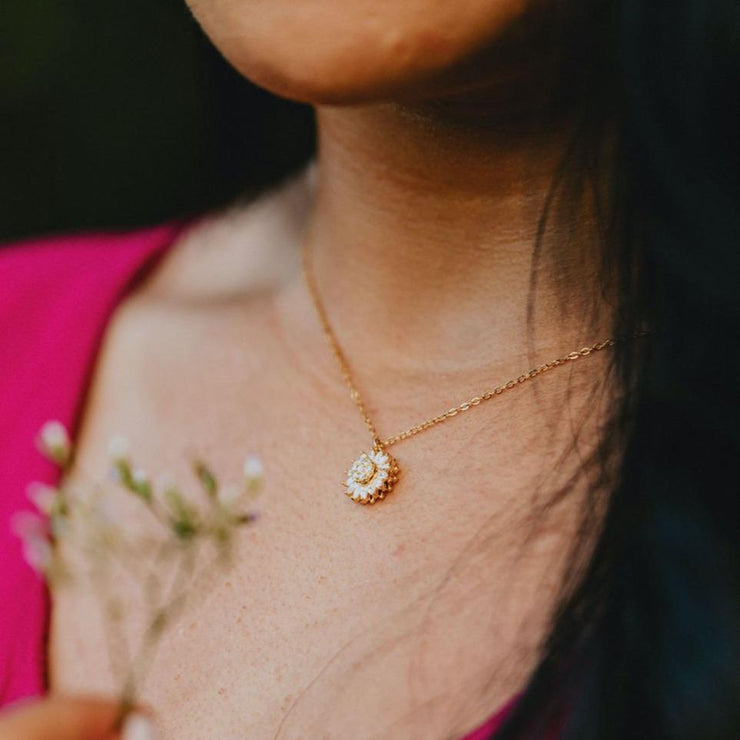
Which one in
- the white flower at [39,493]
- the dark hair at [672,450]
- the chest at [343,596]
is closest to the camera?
the dark hair at [672,450]

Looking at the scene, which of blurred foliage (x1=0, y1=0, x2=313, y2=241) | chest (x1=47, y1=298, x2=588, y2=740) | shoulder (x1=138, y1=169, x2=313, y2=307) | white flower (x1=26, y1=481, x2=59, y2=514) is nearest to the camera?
chest (x1=47, y1=298, x2=588, y2=740)

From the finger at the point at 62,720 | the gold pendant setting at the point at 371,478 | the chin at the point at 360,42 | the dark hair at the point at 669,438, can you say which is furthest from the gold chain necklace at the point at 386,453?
the finger at the point at 62,720

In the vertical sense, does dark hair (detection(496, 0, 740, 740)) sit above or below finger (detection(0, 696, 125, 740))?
below

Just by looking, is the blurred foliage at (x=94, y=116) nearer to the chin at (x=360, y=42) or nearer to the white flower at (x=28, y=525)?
the white flower at (x=28, y=525)

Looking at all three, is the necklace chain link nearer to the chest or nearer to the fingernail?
the chest

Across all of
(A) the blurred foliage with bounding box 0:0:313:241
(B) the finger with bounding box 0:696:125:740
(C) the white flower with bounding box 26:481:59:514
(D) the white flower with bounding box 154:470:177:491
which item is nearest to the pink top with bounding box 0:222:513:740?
(C) the white flower with bounding box 26:481:59:514

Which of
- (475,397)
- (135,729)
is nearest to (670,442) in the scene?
(475,397)

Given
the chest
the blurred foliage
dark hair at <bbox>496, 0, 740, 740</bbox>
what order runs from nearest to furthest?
dark hair at <bbox>496, 0, 740, 740</bbox> < the chest < the blurred foliage
